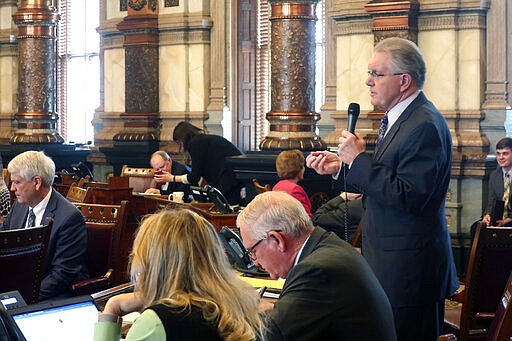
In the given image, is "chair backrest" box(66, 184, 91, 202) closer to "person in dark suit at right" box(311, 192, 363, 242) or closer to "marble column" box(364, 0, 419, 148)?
"person in dark suit at right" box(311, 192, 363, 242)

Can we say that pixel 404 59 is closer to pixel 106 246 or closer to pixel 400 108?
pixel 400 108

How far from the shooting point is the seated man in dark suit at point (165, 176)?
887 cm

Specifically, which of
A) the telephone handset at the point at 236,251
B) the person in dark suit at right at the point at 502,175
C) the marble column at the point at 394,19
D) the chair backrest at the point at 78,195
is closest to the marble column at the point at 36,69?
the marble column at the point at 394,19

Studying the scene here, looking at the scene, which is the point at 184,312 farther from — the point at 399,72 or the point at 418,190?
the point at 399,72

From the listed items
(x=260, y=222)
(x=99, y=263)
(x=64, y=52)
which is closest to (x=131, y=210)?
(x=99, y=263)

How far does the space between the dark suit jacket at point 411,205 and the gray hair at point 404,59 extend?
0.12 meters

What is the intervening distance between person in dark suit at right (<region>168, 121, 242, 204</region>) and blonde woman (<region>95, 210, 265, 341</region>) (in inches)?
250

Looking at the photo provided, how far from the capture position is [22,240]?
13.9 ft

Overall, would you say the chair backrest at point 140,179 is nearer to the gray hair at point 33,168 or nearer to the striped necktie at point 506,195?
the striped necktie at point 506,195

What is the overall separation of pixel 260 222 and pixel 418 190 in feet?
2.80

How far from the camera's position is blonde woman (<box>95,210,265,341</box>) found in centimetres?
227

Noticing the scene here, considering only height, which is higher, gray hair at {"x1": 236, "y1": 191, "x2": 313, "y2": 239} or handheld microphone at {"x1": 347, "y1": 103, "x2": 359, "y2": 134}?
handheld microphone at {"x1": 347, "y1": 103, "x2": 359, "y2": 134}

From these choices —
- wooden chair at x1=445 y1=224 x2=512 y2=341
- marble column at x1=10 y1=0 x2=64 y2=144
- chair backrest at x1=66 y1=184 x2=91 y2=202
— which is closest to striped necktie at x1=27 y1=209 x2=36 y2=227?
chair backrest at x1=66 y1=184 x2=91 y2=202

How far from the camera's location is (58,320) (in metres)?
2.92
